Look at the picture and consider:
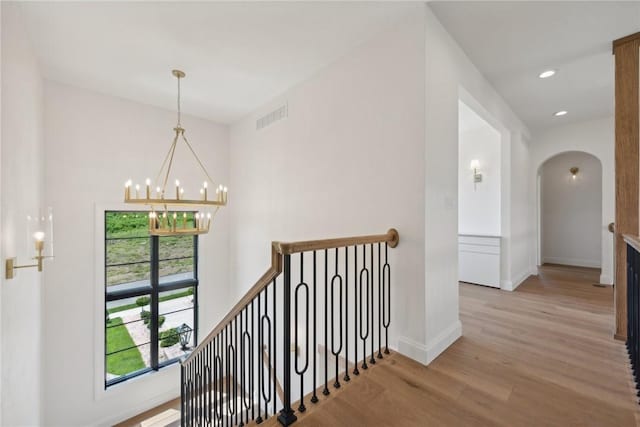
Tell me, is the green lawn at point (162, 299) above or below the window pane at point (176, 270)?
below

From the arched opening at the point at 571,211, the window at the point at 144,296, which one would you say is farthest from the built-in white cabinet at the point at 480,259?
the window at the point at 144,296

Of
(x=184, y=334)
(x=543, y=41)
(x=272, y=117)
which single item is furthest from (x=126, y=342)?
(x=543, y=41)

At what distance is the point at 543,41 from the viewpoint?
254 centimetres

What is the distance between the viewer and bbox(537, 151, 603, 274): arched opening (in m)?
5.79

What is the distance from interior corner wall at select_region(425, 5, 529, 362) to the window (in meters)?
4.08

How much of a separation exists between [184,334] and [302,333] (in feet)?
8.12

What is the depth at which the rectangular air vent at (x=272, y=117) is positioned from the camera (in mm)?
3703

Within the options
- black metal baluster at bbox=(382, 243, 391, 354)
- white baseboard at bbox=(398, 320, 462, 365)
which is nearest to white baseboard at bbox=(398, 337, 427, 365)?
white baseboard at bbox=(398, 320, 462, 365)

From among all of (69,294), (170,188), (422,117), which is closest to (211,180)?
(170,188)

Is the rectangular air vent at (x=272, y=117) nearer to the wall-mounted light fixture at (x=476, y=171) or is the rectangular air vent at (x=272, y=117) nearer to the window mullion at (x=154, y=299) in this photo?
the window mullion at (x=154, y=299)

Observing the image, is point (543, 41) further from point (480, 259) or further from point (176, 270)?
point (176, 270)

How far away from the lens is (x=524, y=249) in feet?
15.5

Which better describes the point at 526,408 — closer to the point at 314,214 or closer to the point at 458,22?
the point at 314,214

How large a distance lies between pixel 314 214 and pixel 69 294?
11.1 feet
